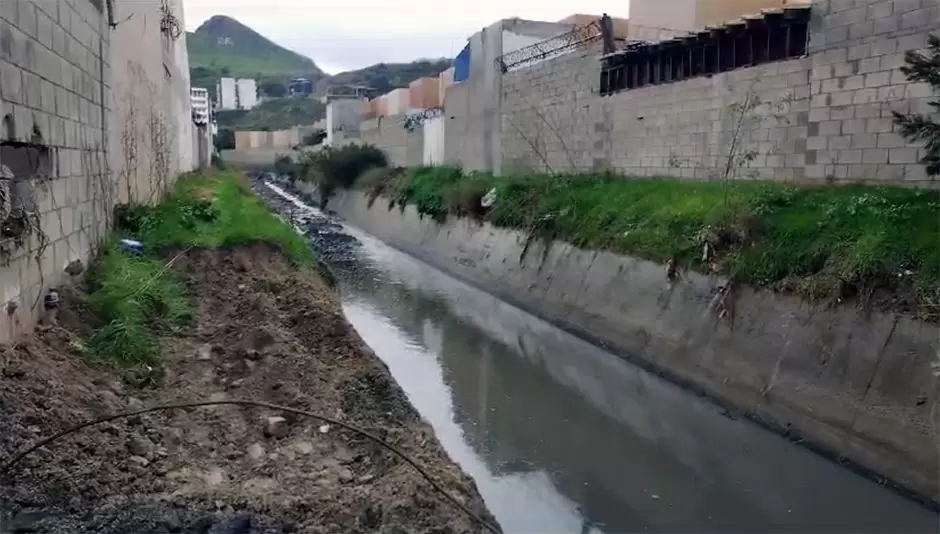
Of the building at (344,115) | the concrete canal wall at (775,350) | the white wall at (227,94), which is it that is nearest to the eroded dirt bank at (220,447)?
the concrete canal wall at (775,350)

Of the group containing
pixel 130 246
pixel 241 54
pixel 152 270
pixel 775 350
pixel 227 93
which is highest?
pixel 241 54

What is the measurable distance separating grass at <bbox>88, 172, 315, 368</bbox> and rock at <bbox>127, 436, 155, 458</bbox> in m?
1.20

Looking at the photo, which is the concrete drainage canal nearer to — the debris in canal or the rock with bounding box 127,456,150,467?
the debris in canal

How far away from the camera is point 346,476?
4.77m

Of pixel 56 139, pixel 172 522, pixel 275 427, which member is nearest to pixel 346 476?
pixel 275 427

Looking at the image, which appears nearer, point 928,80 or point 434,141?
point 928,80

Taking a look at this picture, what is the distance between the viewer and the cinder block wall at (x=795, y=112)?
866 centimetres

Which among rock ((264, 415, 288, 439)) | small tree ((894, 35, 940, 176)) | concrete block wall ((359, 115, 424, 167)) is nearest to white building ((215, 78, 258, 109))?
concrete block wall ((359, 115, 424, 167))

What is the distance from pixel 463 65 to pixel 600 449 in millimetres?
20564

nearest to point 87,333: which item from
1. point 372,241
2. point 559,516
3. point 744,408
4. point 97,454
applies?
point 97,454

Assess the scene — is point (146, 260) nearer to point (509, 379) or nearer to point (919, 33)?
point (509, 379)

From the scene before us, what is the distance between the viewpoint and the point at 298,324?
7859 mm

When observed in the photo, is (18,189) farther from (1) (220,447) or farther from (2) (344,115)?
(2) (344,115)

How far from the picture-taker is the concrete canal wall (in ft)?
20.7
